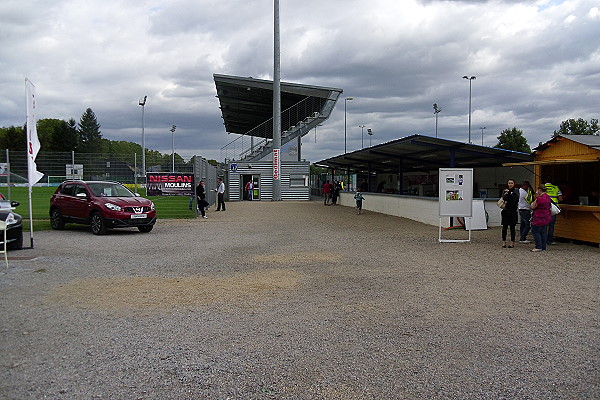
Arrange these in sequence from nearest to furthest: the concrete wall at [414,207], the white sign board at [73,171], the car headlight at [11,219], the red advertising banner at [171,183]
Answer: the car headlight at [11,219]
the concrete wall at [414,207]
the red advertising banner at [171,183]
the white sign board at [73,171]

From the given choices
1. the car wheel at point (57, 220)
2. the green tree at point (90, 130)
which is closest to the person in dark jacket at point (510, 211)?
the car wheel at point (57, 220)

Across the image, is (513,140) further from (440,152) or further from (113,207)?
(113,207)

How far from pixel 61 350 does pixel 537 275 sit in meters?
7.82

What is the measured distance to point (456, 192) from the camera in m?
15.2

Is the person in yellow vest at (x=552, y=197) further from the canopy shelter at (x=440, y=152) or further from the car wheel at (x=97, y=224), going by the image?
the car wheel at (x=97, y=224)

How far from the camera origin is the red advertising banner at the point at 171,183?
82.3 feet

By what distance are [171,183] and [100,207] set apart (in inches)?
341

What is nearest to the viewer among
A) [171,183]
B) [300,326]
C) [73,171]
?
[300,326]

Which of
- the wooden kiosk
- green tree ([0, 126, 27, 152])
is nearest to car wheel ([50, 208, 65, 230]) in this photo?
the wooden kiosk

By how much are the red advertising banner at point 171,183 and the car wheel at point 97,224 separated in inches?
325

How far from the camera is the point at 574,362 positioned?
5051 millimetres

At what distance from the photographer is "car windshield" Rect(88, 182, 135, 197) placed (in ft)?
56.9

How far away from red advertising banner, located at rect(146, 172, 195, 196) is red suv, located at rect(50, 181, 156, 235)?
6833 mm

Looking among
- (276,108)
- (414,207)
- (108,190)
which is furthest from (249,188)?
(108,190)
